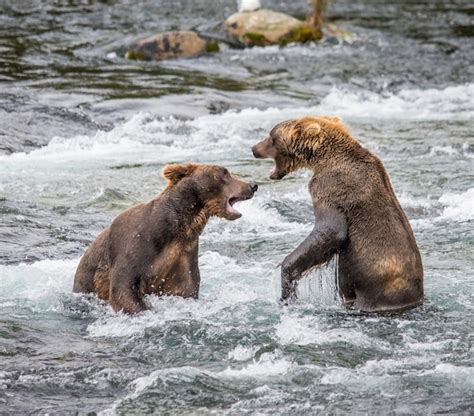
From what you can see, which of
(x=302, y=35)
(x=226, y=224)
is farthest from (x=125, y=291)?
(x=302, y=35)

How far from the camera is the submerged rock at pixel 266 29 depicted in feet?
84.3

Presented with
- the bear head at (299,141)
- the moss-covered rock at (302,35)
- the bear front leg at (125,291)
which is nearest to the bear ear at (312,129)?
the bear head at (299,141)

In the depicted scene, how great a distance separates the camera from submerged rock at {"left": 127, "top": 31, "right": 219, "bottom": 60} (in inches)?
938

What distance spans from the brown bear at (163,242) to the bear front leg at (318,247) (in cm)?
57

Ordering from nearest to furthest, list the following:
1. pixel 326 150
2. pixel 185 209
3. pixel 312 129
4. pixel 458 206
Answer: pixel 185 209 < pixel 326 150 < pixel 312 129 < pixel 458 206

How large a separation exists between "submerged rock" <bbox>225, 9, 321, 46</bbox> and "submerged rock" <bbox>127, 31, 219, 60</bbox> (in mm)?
1356

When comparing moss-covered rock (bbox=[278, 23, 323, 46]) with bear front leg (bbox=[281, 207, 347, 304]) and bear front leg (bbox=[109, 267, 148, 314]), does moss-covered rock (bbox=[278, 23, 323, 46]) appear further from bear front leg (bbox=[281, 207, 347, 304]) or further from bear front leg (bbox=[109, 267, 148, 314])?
bear front leg (bbox=[109, 267, 148, 314])

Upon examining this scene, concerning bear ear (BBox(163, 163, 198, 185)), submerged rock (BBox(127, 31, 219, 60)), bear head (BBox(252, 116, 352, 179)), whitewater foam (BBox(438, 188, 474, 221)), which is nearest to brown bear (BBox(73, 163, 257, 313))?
bear ear (BBox(163, 163, 198, 185))

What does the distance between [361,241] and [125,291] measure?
1.83 meters

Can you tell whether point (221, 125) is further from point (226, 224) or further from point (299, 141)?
point (299, 141)

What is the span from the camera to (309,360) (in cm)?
736

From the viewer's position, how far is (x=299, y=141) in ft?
29.0

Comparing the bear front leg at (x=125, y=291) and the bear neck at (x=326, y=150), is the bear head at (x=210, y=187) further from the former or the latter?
the bear front leg at (x=125, y=291)

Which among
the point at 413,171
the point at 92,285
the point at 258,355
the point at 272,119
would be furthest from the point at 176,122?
the point at 258,355
